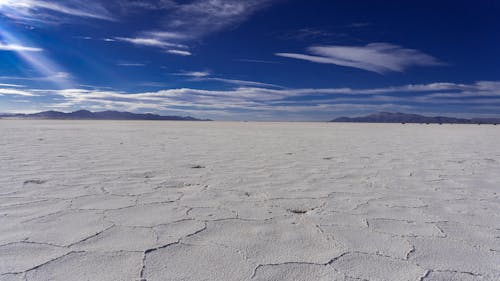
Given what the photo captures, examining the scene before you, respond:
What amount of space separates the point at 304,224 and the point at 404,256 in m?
0.66

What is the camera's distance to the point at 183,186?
3.35 metres

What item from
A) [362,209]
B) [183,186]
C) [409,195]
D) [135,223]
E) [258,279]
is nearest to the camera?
[258,279]

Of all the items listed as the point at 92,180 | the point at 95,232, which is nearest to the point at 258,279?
the point at 95,232

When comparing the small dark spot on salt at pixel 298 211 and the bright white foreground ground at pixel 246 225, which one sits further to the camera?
the small dark spot on salt at pixel 298 211

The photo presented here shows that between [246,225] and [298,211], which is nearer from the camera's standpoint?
[246,225]

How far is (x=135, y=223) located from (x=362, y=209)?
1644 mm

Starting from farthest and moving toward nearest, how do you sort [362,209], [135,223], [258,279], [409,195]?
[409,195]
[362,209]
[135,223]
[258,279]

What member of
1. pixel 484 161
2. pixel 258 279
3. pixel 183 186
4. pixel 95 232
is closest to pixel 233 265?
pixel 258 279

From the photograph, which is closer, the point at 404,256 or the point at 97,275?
the point at 97,275

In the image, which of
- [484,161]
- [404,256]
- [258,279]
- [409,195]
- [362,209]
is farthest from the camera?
[484,161]

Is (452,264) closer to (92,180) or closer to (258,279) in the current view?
(258,279)

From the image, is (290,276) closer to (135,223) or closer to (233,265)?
(233,265)

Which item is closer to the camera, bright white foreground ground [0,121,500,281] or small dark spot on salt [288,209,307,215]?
bright white foreground ground [0,121,500,281]

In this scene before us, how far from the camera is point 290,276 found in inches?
60.0
